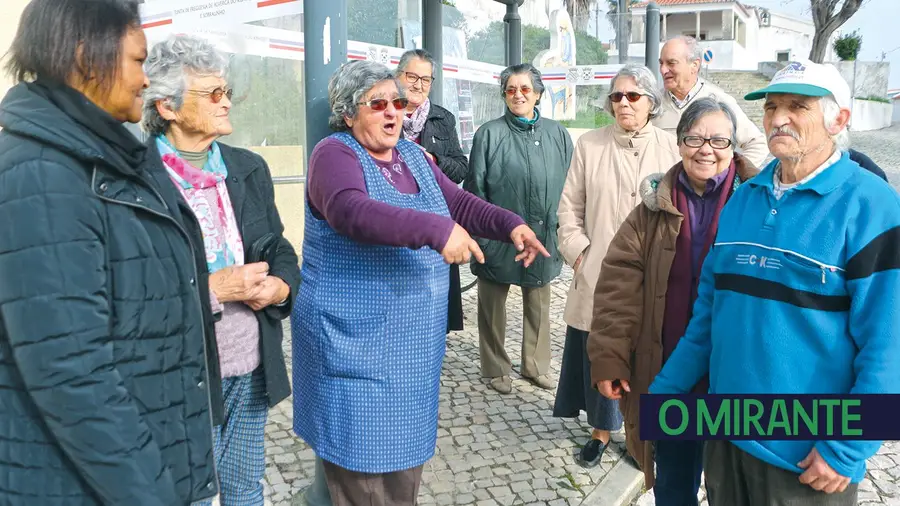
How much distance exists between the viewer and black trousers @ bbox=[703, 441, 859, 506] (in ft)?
6.96

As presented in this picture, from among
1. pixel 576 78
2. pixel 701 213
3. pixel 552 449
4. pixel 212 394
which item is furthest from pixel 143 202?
pixel 576 78

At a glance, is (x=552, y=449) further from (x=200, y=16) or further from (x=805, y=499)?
(x=200, y=16)

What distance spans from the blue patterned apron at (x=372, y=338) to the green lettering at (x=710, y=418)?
0.90 m

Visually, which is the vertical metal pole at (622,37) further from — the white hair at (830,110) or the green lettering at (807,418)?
the green lettering at (807,418)

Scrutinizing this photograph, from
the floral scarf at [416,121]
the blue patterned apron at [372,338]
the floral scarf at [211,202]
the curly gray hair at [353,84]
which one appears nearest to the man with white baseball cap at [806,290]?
the blue patterned apron at [372,338]

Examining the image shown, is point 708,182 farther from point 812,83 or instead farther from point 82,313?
point 82,313

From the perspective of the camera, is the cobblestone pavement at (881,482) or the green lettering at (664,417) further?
the cobblestone pavement at (881,482)

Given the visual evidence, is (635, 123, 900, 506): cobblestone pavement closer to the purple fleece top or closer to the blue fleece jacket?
the purple fleece top

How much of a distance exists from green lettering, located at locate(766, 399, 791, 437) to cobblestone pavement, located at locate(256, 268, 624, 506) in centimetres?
170

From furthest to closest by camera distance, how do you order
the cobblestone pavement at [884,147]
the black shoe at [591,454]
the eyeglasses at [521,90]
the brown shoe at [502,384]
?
the cobblestone pavement at [884,147] < the brown shoe at [502,384] < the eyeglasses at [521,90] < the black shoe at [591,454]

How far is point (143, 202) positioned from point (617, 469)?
9.91 ft

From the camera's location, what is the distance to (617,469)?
397 cm

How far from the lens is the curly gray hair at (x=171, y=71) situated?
8.11ft

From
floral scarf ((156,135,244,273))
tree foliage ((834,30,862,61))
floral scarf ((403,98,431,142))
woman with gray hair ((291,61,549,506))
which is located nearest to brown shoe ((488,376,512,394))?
floral scarf ((403,98,431,142))
